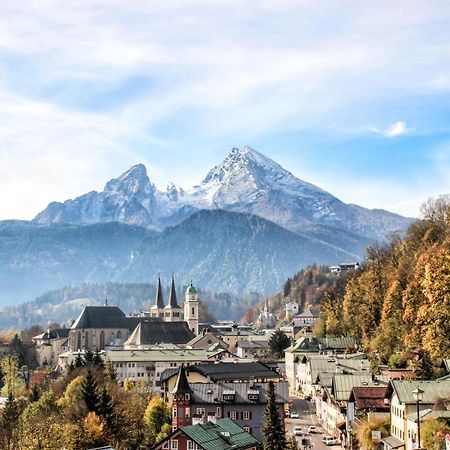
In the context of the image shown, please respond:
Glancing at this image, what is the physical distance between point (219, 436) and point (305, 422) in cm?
3040

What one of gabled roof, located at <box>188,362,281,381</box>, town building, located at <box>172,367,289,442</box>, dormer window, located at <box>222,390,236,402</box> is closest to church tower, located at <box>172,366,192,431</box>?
town building, located at <box>172,367,289,442</box>

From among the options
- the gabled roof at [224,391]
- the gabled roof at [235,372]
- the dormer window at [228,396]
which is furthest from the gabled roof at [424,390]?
the gabled roof at [235,372]

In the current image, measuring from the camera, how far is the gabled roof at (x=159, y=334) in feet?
615

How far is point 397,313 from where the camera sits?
106812 millimetres

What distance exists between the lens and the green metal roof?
75.8 metres

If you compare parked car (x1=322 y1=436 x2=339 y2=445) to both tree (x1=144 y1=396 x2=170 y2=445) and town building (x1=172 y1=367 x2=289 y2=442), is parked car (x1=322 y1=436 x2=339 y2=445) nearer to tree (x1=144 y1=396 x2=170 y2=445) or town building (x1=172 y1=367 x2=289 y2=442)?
town building (x1=172 y1=367 x2=289 y2=442)

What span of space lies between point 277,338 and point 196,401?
77659 mm

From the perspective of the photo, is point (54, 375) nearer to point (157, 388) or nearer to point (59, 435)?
point (157, 388)

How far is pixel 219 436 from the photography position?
7875 centimetres

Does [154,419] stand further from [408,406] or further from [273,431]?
[408,406]

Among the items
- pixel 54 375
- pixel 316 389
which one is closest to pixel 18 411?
pixel 316 389

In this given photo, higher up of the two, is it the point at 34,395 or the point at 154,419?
the point at 34,395

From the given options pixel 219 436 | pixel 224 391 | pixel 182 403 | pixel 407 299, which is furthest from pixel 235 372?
pixel 219 436

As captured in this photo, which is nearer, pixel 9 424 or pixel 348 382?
pixel 348 382
